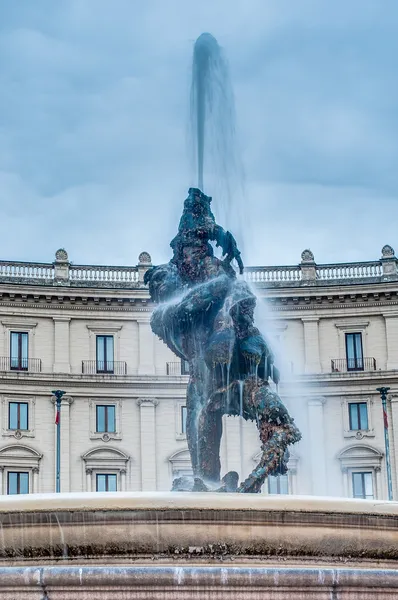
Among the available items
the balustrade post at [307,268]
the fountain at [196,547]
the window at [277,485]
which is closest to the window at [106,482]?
the window at [277,485]

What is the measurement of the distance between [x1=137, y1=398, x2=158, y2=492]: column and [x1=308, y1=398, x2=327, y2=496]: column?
23.6ft

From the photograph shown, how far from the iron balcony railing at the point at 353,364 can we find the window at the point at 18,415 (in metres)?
14.4

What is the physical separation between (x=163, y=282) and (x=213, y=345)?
61.7 inches

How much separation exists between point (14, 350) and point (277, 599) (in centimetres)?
5413

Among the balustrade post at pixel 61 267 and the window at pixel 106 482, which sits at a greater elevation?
the balustrade post at pixel 61 267

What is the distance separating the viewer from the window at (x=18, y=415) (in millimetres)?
62531

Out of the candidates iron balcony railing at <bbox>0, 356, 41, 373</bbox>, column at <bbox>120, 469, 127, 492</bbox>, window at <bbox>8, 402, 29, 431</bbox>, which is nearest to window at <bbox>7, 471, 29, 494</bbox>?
window at <bbox>8, 402, 29, 431</bbox>

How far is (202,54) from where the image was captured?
22.2 m

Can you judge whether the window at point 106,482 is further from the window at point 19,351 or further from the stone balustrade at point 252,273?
the stone balustrade at point 252,273

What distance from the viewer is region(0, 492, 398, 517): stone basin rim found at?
36.9ft

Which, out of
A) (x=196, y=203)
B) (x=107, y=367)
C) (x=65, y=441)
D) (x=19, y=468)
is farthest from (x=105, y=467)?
(x=196, y=203)

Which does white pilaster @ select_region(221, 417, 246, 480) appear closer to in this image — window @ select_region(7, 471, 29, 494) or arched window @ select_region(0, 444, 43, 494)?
arched window @ select_region(0, 444, 43, 494)

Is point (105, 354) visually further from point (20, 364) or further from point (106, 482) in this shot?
point (106, 482)

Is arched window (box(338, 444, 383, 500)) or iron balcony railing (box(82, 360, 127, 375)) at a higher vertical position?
iron balcony railing (box(82, 360, 127, 375))
